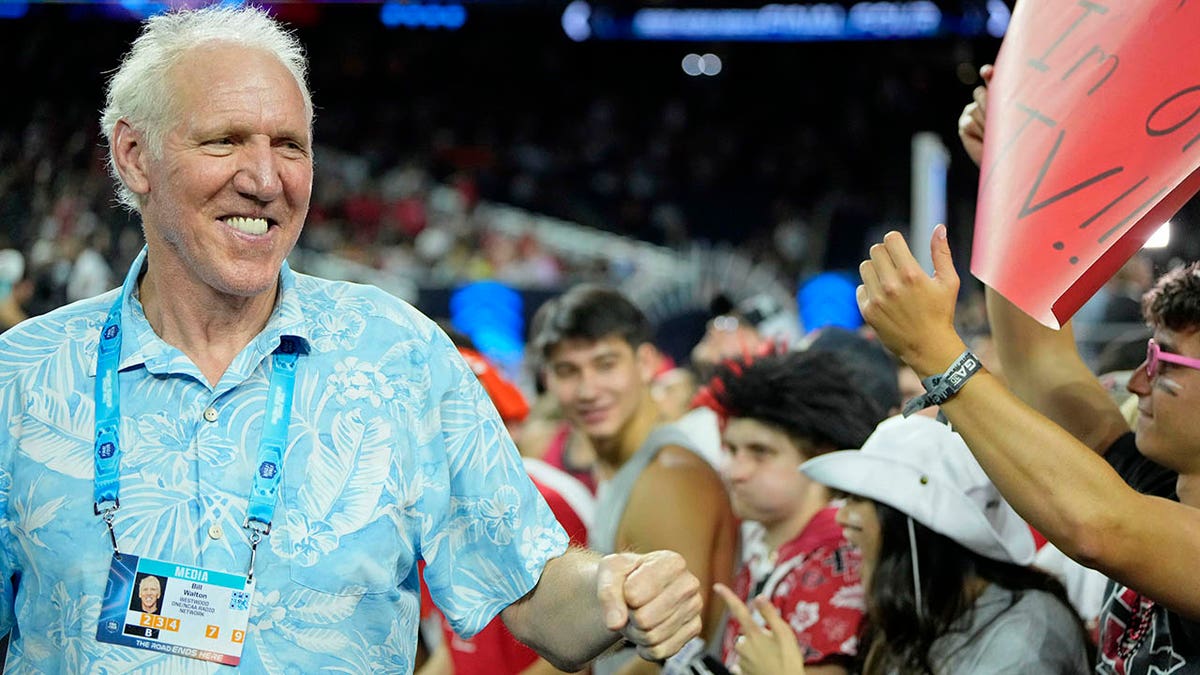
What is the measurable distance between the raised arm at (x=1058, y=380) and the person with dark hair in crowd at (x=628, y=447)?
111 centimetres

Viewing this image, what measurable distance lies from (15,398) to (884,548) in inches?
63.0

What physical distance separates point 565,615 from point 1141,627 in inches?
42.1

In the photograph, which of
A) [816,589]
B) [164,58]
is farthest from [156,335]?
[816,589]

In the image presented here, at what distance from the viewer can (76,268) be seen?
7270mm

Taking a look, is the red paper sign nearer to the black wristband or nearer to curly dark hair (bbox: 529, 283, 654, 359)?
the black wristband

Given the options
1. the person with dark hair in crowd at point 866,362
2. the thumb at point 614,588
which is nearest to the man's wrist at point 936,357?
the thumb at point 614,588

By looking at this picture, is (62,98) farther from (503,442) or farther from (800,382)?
(503,442)

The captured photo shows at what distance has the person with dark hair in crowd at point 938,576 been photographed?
2.47 meters

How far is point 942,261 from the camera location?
6.52 ft

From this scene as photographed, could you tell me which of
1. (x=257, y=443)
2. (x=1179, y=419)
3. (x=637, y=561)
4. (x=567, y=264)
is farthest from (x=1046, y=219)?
(x=567, y=264)

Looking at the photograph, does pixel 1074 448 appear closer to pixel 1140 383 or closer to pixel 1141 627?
pixel 1140 383

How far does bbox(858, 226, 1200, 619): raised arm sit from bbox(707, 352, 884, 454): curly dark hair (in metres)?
1.30

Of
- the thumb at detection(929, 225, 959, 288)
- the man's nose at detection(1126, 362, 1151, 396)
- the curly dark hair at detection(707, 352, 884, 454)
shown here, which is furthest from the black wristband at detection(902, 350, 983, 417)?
the curly dark hair at detection(707, 352, 884, 454)

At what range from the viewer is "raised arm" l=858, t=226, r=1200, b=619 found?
Result: 1926 millimetres
